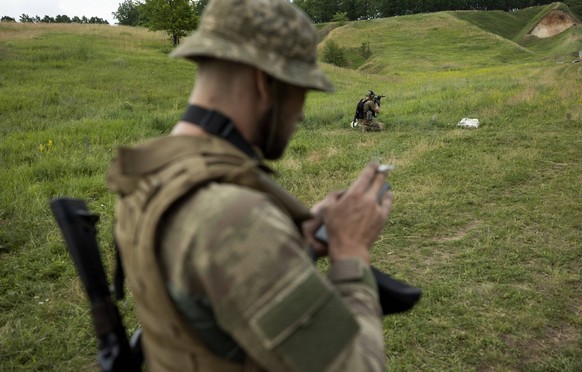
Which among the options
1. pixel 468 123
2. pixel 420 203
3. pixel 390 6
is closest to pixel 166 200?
pixel 420 203

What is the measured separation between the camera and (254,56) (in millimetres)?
1202

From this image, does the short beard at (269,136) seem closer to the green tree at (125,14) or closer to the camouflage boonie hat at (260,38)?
the camouflage boonie hat at (260,38)

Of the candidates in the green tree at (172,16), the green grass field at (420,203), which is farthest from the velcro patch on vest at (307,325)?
the green tree at (172,16)

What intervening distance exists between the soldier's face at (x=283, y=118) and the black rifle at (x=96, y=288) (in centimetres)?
67

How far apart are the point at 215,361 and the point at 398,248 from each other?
4.11 metres

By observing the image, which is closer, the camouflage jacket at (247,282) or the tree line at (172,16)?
the camouflage jacket at (247,282)

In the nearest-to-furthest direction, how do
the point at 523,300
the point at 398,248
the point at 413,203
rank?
the point at 523,300
the point at 398,248
the point at 413,203

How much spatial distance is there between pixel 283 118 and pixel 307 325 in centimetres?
62

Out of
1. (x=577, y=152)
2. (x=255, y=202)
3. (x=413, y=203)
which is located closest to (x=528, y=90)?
(x=577, y=152)

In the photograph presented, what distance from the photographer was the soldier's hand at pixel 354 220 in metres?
1.30

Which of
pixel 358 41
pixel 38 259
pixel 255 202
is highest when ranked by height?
pixel 358 41

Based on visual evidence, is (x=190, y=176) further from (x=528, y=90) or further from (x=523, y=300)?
(x=528, y=90)

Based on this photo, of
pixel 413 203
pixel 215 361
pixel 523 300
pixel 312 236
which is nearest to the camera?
pixel 215 361

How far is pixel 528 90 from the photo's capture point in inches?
589
